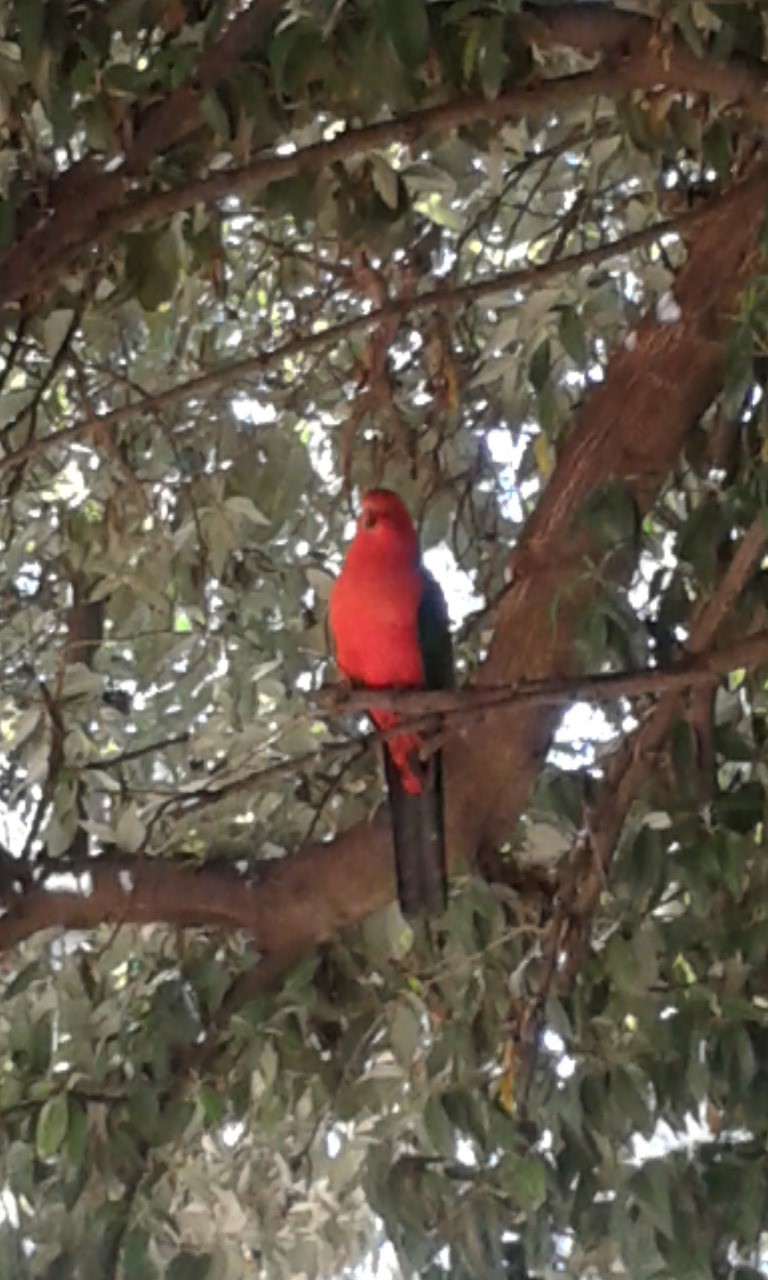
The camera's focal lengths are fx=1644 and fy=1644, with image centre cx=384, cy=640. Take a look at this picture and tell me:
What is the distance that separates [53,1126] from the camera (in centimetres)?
157

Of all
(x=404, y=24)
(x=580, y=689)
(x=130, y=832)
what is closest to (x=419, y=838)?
(x=130, y=832)

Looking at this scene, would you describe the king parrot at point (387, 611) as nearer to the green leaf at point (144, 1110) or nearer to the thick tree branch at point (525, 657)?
the thick tree branch at point (525, 657)

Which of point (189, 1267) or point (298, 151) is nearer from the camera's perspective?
point (298, 151)

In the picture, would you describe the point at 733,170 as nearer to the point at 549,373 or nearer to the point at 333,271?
the point at 549,373

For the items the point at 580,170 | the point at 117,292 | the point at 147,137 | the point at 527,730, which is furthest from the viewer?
the point at 580,170

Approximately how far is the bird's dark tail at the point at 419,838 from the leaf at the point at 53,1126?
1.30ft

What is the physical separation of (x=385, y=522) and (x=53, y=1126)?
0.78 metres

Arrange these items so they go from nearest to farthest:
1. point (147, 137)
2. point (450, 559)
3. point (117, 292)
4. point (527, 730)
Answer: point (147, 137), point (117, 292), point (527, 730), point (450, 559)

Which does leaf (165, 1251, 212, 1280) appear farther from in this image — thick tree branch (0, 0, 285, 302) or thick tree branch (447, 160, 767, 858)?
thick tree branch (0, 0, 285, 302)

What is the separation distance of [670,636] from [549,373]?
298mm

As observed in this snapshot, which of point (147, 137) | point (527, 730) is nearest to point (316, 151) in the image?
point (147, 137)

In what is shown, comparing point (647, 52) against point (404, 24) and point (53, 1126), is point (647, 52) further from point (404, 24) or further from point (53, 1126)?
point (53, 1126)

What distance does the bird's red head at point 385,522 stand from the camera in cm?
195

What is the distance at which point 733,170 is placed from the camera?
1.60 meters
